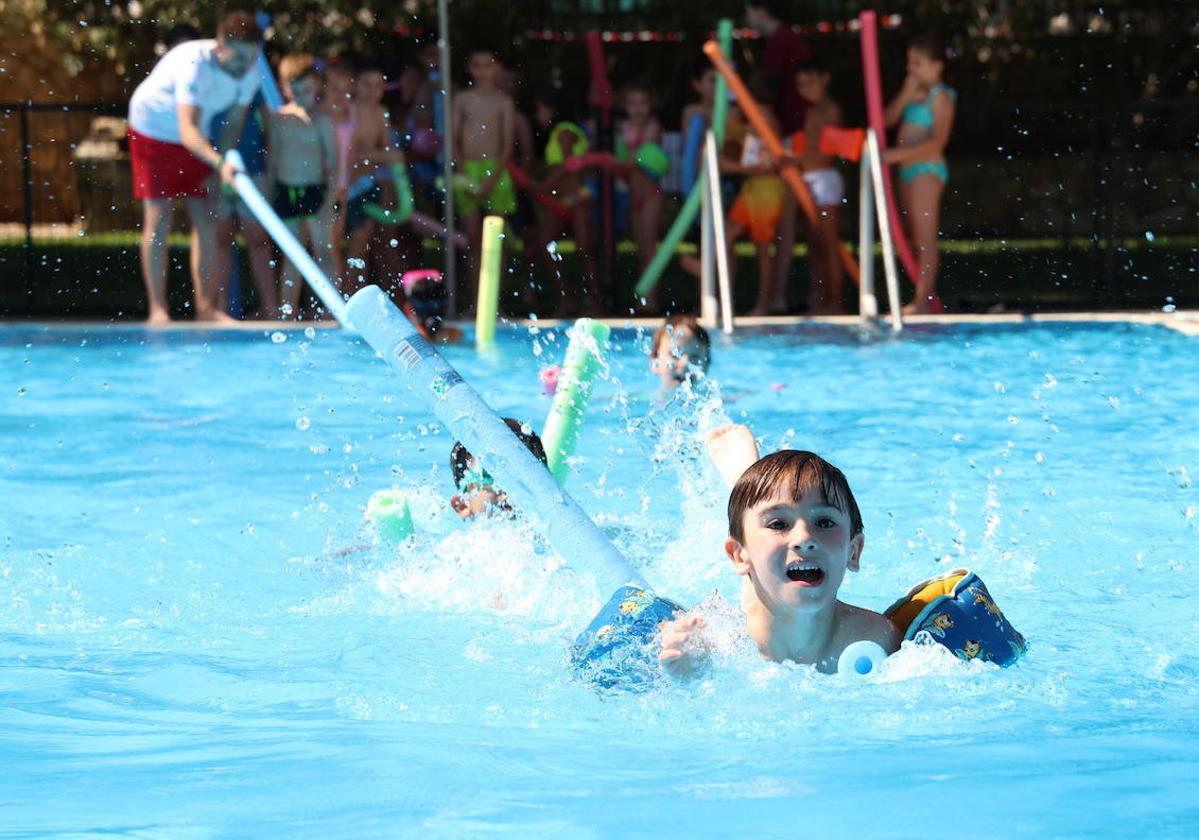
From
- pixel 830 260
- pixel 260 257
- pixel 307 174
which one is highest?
pixel 307 174

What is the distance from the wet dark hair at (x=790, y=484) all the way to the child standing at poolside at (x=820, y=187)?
8016mm

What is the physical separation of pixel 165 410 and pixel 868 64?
17.3 feet

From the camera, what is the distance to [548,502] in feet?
14.8

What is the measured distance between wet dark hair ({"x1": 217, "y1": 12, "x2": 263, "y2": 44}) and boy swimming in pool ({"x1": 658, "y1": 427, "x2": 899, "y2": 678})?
7.65m

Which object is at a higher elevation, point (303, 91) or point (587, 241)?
point (303, 91)

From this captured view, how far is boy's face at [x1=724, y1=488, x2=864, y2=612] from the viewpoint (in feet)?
13.0

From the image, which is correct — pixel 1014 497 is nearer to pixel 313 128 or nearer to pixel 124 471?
pixel 124 471

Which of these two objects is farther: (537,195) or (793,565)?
(537,195)

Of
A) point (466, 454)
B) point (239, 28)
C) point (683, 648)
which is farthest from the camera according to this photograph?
point (239, 28)

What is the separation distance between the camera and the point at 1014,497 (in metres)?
7.07

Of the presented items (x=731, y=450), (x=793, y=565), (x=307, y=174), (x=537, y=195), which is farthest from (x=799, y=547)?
(x=537, y=195)

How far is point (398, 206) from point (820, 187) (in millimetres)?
2790

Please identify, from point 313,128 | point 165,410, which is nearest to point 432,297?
point 313,128

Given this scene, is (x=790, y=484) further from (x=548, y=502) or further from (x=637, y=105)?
(x=637, y=105)
